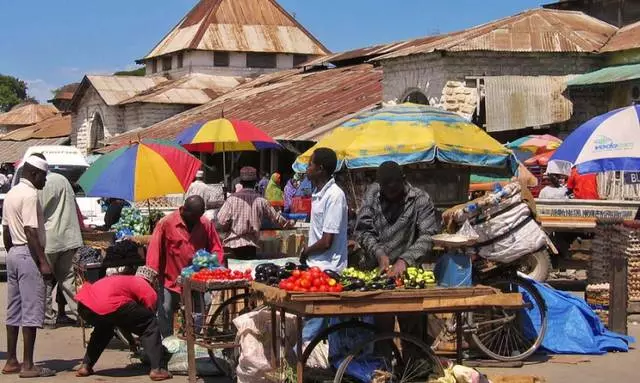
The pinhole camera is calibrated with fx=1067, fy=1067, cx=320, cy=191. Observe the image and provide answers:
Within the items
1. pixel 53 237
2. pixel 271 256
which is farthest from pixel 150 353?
pixel 271 256

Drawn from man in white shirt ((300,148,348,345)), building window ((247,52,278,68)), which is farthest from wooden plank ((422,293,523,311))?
building window ((247,52,278,68))

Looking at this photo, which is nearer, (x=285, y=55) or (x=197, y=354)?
(x=197, y=354)

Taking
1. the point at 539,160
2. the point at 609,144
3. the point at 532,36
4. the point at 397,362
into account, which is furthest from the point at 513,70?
the point at 397,362

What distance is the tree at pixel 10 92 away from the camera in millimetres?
113188

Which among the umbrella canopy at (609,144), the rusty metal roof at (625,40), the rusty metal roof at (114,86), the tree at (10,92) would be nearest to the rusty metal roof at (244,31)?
the rusty metal roof at (114,86)

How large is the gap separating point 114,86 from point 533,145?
28.8 meters

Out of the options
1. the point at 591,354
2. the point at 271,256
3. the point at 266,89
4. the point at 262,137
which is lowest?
the point at 591,354

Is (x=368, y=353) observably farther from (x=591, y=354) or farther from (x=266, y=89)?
(x=266, y=89)

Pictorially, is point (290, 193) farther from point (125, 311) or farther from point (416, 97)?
point (125, 311)

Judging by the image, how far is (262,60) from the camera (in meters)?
49.8

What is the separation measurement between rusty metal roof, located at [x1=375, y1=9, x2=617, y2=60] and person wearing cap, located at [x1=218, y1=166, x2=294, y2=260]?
12.6 m

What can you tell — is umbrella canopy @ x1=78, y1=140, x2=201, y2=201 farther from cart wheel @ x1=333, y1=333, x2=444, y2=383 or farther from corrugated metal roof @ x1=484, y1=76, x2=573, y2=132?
corrugated metal roof @ x1=484, y1=76, x2=573, y2=132

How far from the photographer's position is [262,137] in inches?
659

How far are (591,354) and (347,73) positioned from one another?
25.6 m
